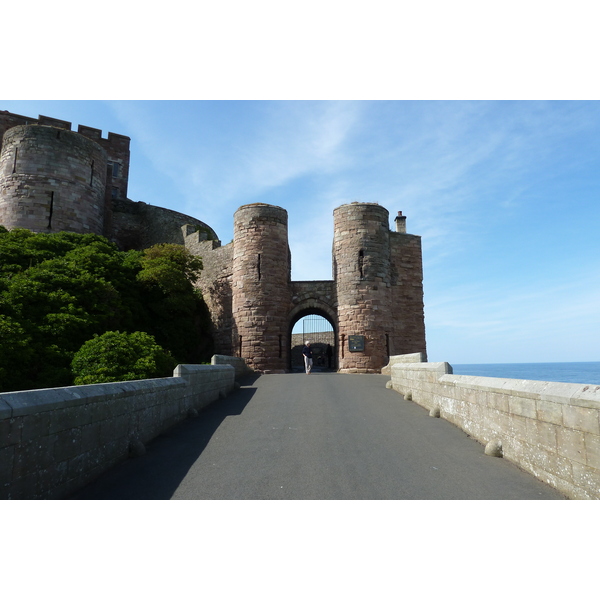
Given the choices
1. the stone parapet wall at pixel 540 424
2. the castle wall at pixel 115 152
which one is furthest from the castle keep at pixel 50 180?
the stone parapet wall at pixel 540 424

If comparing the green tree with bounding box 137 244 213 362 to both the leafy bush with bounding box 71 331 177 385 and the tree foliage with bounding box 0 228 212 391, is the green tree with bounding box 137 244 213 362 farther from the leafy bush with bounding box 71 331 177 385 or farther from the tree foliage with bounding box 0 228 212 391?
the leafy bush with bounding box 71 331 177 385

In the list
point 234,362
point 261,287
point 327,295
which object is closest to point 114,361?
point 234,362

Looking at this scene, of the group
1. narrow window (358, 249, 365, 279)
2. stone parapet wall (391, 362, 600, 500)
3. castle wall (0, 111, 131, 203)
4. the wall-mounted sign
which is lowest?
stone parapet wall (391, 362, 600, 500)

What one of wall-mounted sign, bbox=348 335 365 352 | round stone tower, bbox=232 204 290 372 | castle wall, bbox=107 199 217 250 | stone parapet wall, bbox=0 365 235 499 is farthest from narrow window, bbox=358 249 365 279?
stone parapet wall, bbox=0 365 235 499

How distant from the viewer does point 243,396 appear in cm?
1241

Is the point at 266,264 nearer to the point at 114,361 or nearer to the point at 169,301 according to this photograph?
the point at 169,301

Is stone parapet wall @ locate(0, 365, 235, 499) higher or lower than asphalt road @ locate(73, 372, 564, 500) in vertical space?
higher

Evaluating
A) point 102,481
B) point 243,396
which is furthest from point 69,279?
point 102,481

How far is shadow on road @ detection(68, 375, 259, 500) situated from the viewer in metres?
4.77

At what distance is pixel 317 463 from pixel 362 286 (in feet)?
56.2

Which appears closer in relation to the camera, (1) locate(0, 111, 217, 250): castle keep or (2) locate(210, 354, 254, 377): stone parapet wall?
(2) locate(210, 354, 254, 377): stone parapet wall

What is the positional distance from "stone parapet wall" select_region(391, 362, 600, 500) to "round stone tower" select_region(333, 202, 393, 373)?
13.5 metres

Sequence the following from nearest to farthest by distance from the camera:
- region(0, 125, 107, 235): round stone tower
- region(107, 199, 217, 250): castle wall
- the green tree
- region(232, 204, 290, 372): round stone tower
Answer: the green tree
region(232, 204, 290, 372): round stone tower
region(0, 125, 107, 235): round stone tower
region(107, 199, 217, 250): castle wall

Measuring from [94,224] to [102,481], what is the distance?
25.3 metres
